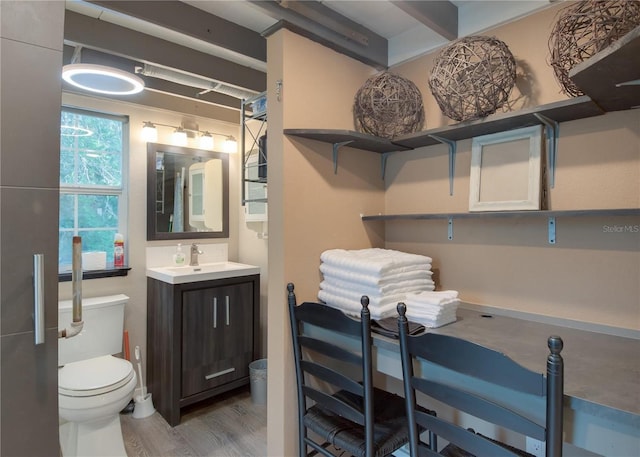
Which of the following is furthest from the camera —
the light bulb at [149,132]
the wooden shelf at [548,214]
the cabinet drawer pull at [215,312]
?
the light bulb at [149,132]

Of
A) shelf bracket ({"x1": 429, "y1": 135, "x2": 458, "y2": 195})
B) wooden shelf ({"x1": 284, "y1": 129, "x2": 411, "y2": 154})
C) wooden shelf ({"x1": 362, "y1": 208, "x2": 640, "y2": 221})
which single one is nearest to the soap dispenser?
wooden shelf ({"x1": 284, "y1": 129, "x2": 411, "y2": 154})

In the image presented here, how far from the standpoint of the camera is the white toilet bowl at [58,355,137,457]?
1862 millimetres

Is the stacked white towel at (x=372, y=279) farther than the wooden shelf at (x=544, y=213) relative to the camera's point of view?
Yes

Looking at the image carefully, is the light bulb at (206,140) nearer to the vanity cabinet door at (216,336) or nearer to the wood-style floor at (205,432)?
the vanity cabinet door at (216,336)

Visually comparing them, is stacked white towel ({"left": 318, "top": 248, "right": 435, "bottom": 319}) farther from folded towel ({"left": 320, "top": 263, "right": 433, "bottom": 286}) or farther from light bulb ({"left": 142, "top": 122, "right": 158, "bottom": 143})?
light bulb ({"left": 142, "top": 122, "right": 158, "bottom": 143})

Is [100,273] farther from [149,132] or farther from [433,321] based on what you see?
[433,321]

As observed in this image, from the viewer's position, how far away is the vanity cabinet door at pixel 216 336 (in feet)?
8.02

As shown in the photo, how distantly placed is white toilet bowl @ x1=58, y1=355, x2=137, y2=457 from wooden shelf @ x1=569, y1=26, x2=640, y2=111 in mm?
2478

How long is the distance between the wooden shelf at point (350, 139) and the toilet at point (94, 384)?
1681mm

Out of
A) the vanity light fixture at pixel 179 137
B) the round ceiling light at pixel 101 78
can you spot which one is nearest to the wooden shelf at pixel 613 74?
the round ceiling light at pixel 101 78

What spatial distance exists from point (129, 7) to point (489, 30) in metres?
1.61

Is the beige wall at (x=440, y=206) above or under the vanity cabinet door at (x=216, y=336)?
above

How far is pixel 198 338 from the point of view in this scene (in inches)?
97.8

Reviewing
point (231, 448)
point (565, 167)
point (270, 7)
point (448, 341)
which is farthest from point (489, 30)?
point (231, 448)
